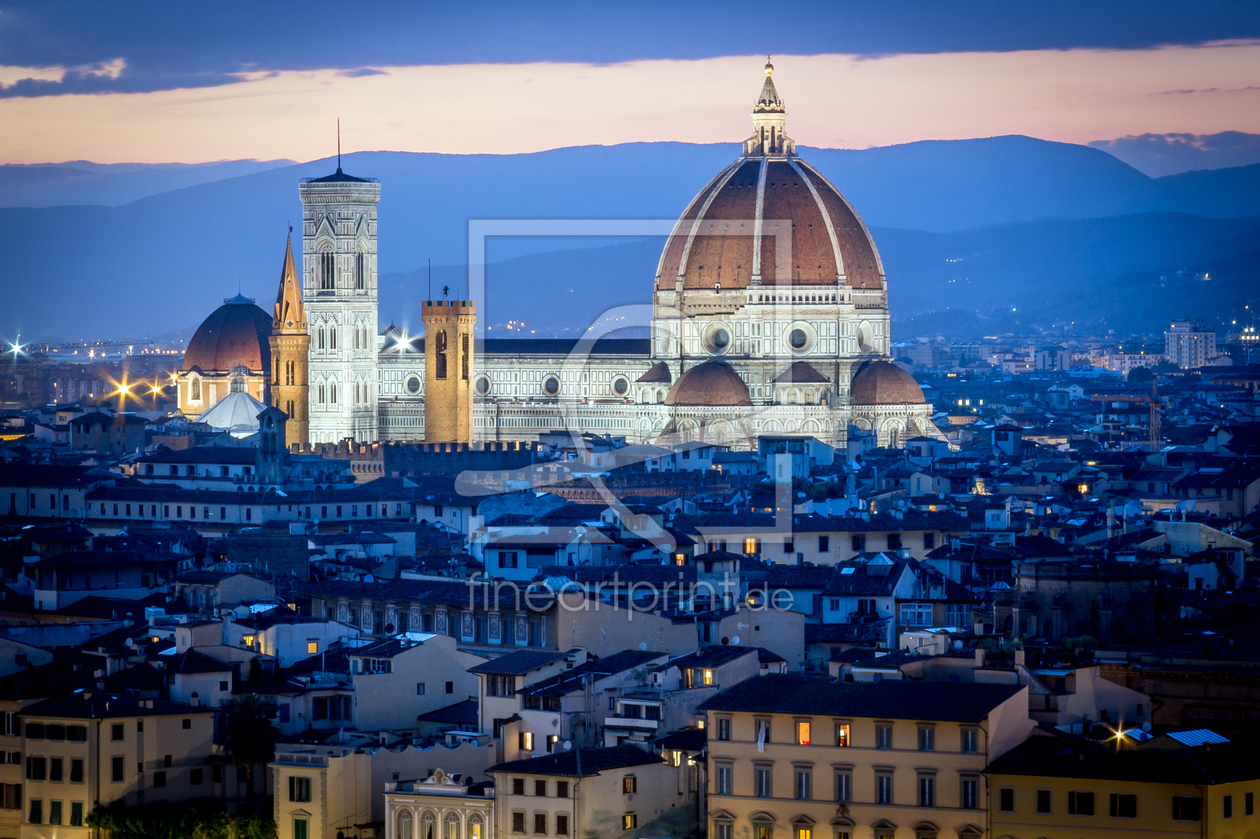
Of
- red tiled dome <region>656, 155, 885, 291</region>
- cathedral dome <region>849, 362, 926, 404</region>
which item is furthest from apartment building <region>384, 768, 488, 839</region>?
red tiled dome <region>656, 155, 885, 291</region>

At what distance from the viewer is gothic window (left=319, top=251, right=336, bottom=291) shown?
141 m

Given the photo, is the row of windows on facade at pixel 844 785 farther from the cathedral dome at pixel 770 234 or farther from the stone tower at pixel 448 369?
the cathedral dome at pixel 770 234

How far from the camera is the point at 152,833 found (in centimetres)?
4072

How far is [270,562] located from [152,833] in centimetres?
2701

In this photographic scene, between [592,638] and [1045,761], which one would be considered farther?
[592,638]

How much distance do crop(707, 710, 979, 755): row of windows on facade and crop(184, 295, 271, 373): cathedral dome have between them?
4671 inches

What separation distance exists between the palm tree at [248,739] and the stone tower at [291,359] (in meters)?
86.5

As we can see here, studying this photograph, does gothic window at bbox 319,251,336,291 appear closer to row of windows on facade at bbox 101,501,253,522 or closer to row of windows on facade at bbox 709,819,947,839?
row of windows on facade at bbox 101,501,253,522

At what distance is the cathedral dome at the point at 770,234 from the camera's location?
469 feet

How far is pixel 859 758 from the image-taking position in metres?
37.8

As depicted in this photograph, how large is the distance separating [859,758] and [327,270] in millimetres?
105560

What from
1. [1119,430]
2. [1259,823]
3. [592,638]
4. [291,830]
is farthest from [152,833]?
[1119,430]

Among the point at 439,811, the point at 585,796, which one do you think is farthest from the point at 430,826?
the point at 585,796

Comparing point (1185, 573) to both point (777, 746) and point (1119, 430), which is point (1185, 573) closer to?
point (777, 746)
